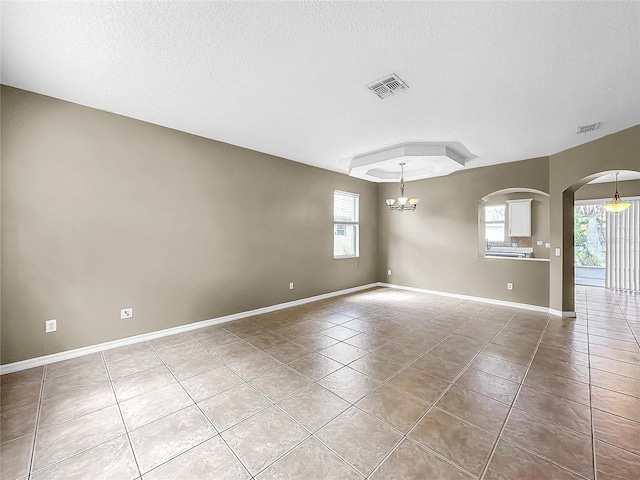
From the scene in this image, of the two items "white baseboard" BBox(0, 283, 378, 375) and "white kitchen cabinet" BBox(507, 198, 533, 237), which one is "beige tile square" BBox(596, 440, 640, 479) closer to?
"white baseboard" BBox(0, 283, 378, 375)

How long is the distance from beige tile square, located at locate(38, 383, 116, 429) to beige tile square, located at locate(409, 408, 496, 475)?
245 centimetres

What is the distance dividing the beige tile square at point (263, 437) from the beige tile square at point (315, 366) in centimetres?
63

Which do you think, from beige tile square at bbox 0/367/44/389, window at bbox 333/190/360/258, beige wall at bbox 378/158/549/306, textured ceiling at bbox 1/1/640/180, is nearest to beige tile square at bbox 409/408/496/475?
textured ceiling at bbox 1/1/640/180

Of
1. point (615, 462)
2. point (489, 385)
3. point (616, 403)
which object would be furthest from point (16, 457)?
point (616, 403)

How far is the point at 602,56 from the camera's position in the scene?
2072mm

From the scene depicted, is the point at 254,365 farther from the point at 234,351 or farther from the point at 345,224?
the point at 345,224

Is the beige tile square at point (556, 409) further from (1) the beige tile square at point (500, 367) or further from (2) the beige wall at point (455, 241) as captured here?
(2) the beige wall at point (455, 241)

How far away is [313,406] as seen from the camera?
2117mm

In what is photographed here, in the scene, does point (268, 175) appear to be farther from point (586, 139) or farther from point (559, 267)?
point (559, 267)

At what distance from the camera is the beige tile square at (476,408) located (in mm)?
1921

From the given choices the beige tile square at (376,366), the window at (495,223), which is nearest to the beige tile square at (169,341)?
the beige tile square at (376,366)

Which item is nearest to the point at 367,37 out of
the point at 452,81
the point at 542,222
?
the point at 452,81

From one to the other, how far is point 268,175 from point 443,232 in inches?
159

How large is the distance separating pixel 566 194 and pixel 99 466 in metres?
6.43
